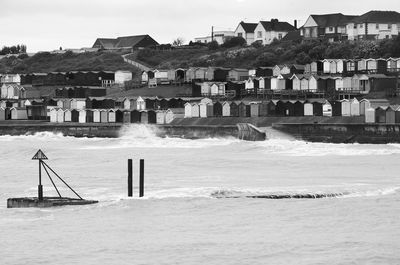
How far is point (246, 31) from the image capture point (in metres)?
153

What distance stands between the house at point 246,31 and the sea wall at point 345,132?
71656 mm

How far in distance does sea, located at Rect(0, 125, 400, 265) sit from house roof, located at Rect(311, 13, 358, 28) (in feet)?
257

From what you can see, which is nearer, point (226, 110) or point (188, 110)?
point (226, 110)

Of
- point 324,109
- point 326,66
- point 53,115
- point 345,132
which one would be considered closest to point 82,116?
point 53,115

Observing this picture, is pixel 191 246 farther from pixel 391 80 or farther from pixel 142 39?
pixel 142 39

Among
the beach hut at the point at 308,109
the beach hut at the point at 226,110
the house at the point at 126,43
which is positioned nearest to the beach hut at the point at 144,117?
the beach hut at the point at 226,110

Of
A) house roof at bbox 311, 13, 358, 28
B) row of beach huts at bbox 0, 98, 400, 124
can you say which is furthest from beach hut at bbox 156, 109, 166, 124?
house roof at bbox 311, 13, 358, 28

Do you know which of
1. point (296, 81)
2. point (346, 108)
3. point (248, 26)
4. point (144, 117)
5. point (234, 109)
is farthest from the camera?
point (248, 26)

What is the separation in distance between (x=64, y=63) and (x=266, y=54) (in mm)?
40576

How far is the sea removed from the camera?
95.9 ft

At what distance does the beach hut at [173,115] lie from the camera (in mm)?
97125

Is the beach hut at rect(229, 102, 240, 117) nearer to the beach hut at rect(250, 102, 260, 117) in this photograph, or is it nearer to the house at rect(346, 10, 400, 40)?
the beach hut at rect(250, 102, 260, 117)

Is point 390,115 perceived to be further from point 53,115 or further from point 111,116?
point 53,115

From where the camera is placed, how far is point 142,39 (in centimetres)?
16688
